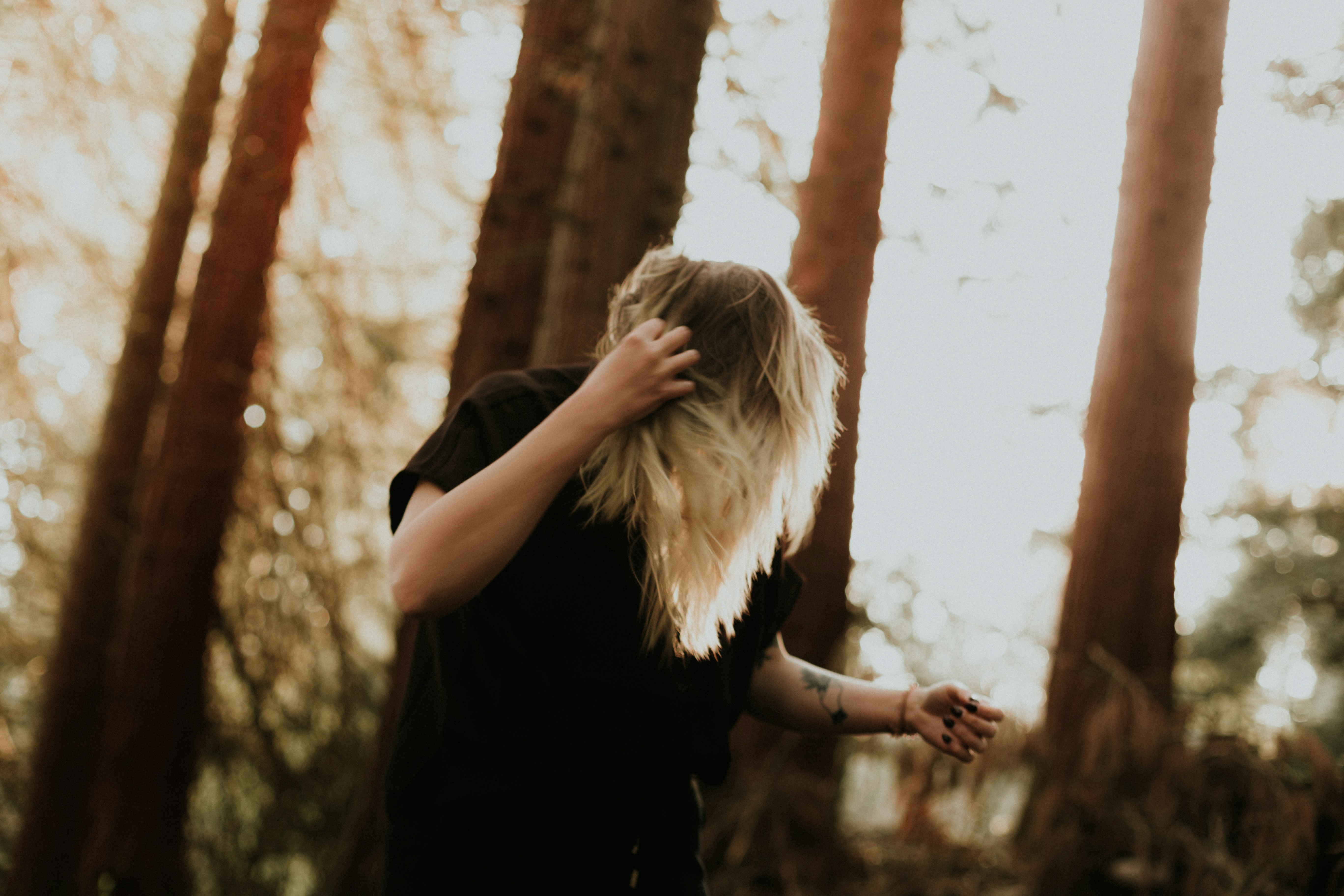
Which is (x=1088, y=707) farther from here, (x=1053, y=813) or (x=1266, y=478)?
(x=1266, y=478)

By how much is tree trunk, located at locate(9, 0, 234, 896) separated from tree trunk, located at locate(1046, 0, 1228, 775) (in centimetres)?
595

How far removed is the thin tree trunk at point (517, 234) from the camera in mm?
3729

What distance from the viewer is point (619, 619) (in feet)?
5.87

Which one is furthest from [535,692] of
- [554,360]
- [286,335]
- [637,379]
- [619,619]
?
[286,335]

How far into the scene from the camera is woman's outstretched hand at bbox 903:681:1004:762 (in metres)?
1.95

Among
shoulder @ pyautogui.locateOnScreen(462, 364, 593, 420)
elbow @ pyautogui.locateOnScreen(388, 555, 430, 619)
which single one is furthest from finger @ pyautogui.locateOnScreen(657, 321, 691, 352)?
elbow @ pyautogui.locateOnScreen(388, 555, 430, 619)

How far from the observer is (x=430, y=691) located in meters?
1.86

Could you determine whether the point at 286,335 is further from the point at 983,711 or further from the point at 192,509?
the point at 983,711

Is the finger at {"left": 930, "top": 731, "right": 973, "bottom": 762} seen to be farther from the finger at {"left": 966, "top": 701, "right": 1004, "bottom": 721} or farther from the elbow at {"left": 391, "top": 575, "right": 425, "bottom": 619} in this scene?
the elbow at {"left": 391, "top": 575, "right": 425, "bottom": 619}

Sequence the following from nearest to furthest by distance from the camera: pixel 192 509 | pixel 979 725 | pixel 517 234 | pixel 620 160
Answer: pixel 979 725, pixel 620 160, pixel 517 234, pixel 192 509

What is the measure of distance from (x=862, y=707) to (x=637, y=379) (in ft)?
3.29

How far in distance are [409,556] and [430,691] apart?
1.68 feet

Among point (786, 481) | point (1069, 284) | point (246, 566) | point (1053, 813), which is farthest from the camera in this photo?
point (1069, 284)

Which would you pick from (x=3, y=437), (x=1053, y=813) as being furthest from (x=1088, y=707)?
(x=3, y=437)
